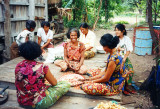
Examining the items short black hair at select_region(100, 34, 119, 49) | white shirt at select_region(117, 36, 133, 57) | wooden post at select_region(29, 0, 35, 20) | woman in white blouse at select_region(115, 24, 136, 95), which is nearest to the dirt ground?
woman in white blouse at select_region(115, 24, 136, 95)

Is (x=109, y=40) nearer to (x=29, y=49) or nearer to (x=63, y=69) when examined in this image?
(x=29, y=49)

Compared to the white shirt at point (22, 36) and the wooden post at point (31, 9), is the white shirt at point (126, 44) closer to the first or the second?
the white shirt at point (22, 36)

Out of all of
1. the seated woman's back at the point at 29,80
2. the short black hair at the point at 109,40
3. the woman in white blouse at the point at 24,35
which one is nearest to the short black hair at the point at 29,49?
the seated woman's back at the point at 29,80

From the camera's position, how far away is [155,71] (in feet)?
12.4

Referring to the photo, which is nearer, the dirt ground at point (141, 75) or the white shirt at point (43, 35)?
the dirt ground at point (141, 75)

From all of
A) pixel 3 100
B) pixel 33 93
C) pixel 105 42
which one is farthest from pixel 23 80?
pixel 105 42

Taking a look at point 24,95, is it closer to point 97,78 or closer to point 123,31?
point 97,78

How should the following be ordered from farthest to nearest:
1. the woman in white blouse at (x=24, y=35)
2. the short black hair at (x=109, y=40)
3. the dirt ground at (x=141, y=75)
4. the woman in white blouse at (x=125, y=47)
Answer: the woman in white blouse at (x=24, y=35), the woman in white blouse at (x=125, y=47), the dirt ground at (x=141, y=75), the short black hair at (x=109, y=40)

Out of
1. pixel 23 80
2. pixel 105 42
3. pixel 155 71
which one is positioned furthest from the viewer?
pixel 155 71

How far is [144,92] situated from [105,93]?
5.63ft

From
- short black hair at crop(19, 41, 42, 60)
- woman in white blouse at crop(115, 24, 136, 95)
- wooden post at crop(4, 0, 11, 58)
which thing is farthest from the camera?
wooden post at crop(4, 0, 11, 58)

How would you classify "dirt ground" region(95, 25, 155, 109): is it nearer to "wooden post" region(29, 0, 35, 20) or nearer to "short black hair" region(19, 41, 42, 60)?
"short black hair" region(19, 41, 42, 60)

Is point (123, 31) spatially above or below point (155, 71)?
above

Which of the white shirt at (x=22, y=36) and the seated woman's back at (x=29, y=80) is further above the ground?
the white shirt at (x=22, y=36)
